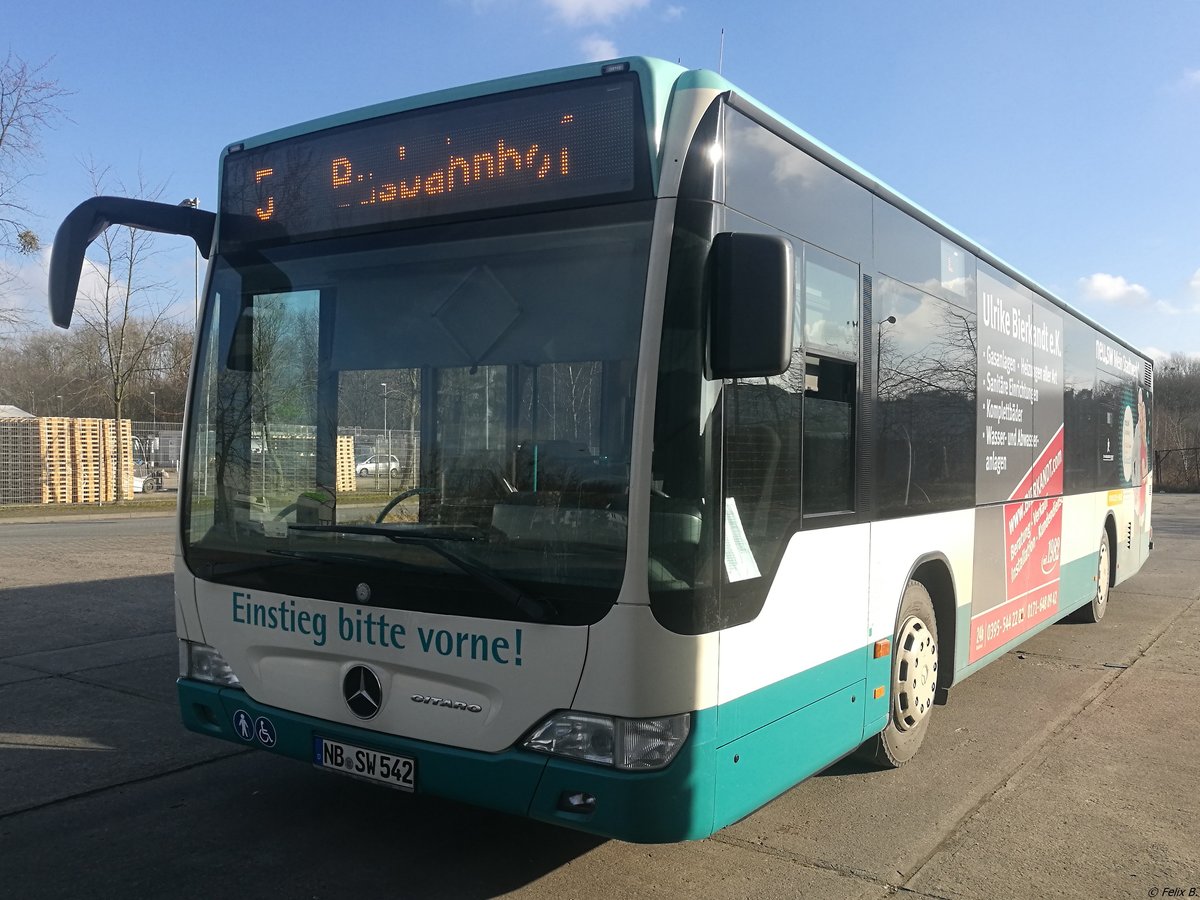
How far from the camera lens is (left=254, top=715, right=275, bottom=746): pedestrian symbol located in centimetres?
429

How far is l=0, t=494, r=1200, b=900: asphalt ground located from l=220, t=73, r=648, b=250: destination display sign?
8.69 ft

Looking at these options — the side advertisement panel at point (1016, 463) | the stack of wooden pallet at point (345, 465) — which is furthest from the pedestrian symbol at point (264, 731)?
the side advertisement panel at point (1016, 463)

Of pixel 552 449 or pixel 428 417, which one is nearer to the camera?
pixel 552 449

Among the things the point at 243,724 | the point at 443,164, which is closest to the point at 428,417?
the point at 443,164

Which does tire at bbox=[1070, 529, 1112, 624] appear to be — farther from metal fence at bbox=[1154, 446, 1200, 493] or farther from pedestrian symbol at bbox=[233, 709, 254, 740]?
metal fence at bbox=[1154, 446, 1200, 493]

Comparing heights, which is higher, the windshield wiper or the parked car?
the parked car

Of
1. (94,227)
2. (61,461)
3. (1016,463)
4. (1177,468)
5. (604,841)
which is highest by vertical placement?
(94,227)

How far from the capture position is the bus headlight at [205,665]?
448 cm

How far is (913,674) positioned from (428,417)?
310cm

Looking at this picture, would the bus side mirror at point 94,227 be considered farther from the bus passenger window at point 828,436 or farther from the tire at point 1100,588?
the tire at point 1100,588

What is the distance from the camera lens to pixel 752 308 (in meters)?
3.41

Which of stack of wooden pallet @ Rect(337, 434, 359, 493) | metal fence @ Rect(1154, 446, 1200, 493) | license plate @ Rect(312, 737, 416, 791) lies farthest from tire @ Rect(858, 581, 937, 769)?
metal fence @ Rect(1154, 446, 1200, 493)

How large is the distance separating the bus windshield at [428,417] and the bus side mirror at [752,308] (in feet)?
0.94

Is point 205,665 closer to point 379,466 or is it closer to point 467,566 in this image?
point 379,466
